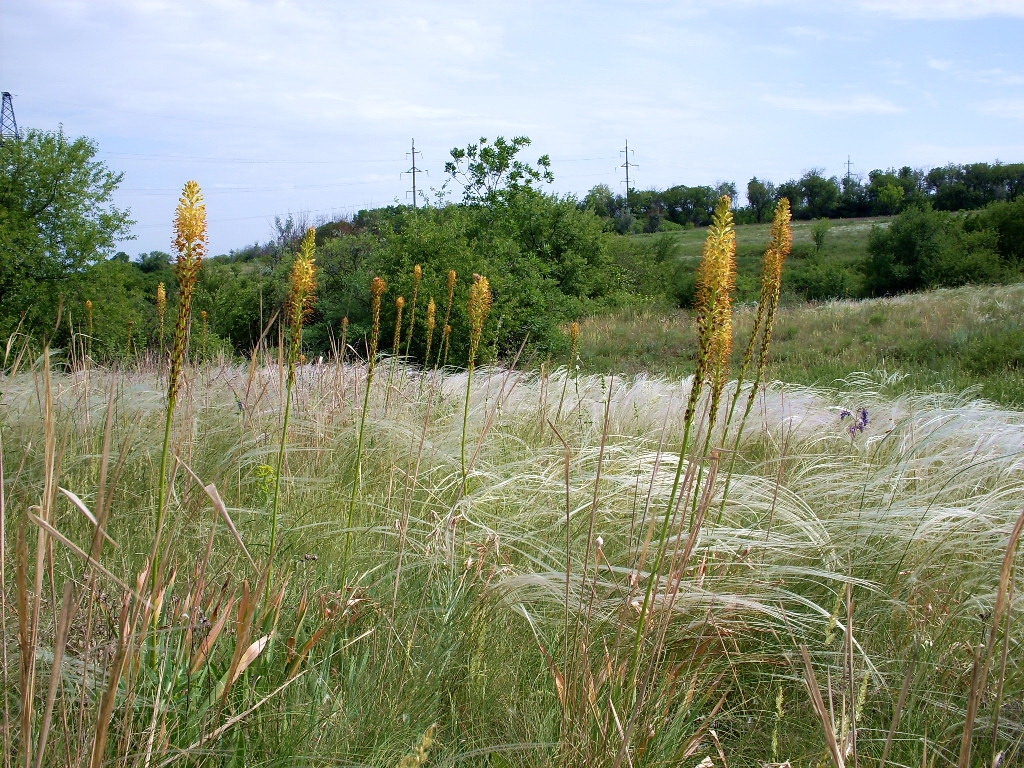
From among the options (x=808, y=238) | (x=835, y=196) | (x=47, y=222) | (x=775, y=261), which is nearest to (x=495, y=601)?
(x=775, y=261)

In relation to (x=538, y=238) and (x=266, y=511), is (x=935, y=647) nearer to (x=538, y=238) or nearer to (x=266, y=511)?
(x=266, y=511)

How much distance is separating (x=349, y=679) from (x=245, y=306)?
24.1m

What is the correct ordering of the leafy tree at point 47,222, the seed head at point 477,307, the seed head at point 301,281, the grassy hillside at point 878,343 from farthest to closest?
the leafy tree at point 47,222
the grassy hillside at point 878,343
the seed head at point 477,307
the seed head at point 301,281

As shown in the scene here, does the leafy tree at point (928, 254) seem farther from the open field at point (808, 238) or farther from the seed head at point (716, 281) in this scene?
the seed head at point (716, 281)

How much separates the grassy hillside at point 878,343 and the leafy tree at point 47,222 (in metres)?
16.5

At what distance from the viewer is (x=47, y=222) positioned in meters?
23.8

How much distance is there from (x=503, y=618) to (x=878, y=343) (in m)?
14.2

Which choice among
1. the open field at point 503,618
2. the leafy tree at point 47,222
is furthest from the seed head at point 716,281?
the leafy tree at point 47,222

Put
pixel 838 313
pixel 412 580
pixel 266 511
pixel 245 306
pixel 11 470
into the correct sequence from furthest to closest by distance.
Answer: pixel 245 306 < pixel 838 313 < pixel 11 470 < pixel 266 511 < pixel 412 580

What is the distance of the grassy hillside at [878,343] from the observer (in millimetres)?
10664

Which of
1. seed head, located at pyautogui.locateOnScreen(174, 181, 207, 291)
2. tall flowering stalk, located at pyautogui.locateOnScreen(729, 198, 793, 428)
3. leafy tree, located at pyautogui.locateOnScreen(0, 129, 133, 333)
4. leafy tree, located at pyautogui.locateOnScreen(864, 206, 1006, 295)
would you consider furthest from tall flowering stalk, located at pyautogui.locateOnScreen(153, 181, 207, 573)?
leafy tree, located at pyautogui.locateOnScreen(864, 206, 1006, 295)

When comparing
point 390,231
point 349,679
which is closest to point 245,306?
point 390,231

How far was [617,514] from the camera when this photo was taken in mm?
2605

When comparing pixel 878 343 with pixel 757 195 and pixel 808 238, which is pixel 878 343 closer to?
pixel 808 238
